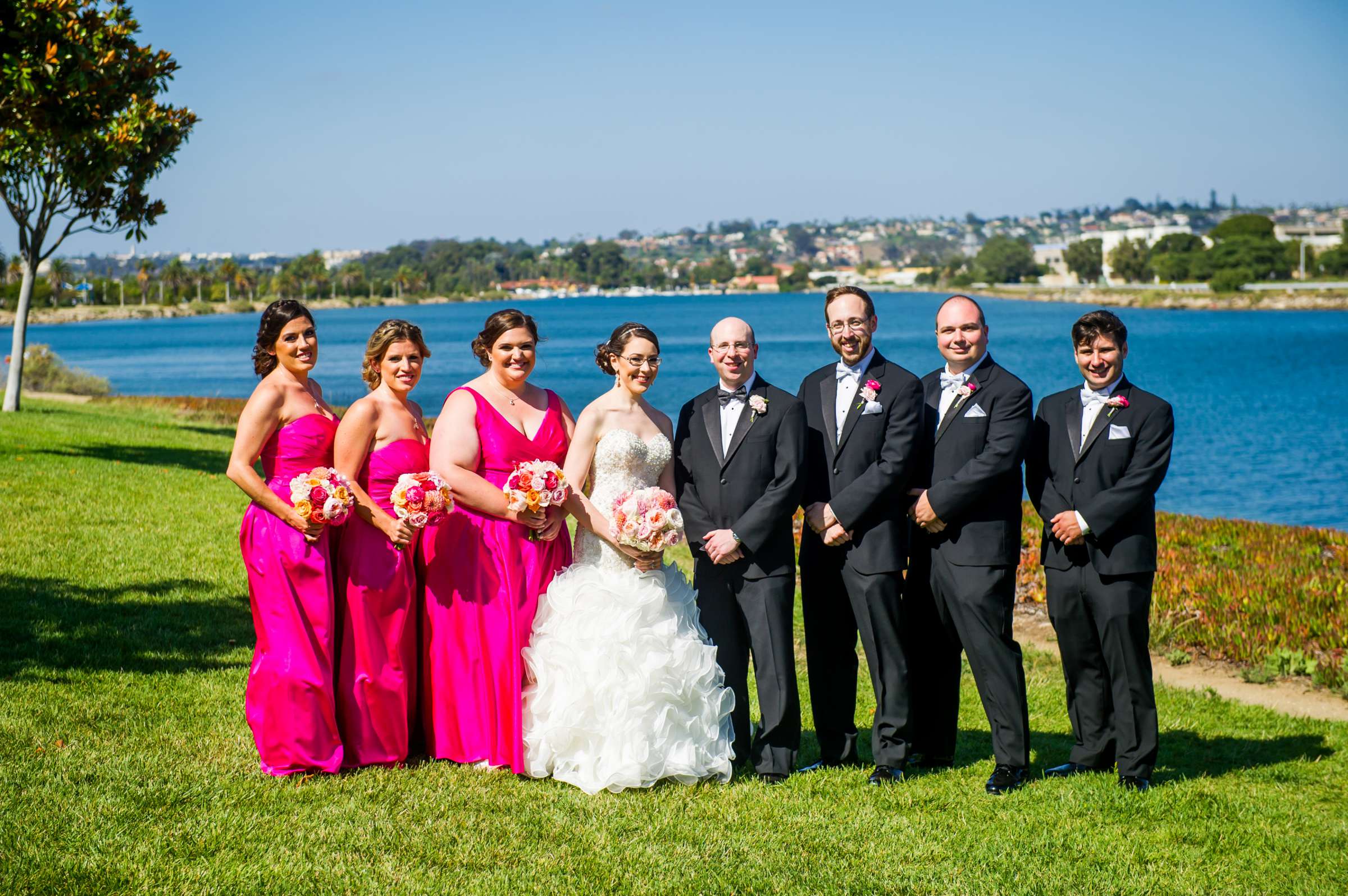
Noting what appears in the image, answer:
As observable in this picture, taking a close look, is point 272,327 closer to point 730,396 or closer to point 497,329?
point 497,329

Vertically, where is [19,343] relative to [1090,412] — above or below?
above

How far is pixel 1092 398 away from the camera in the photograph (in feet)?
21.8

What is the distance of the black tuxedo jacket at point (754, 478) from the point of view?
21.4 feet

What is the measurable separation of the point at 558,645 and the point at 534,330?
186 cm

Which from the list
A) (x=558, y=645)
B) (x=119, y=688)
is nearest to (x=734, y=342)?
(x=558, y=645)

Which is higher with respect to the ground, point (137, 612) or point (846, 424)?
point (846, 424)

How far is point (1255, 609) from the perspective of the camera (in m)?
11.5

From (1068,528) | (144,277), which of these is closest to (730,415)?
(1068,528)

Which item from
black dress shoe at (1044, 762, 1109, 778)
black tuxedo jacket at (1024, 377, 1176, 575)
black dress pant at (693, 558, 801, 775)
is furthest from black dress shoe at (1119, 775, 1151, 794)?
black dress pant at (693, 558, 801, 775)

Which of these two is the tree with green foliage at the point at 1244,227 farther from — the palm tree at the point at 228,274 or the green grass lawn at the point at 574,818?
the green grass lawn at the point at 574,818

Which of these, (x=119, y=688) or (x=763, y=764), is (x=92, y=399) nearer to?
(x=119, y=688)

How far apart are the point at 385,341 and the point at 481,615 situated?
1.67 metres

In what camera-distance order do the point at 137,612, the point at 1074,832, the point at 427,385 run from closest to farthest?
the point at 1074,832 → the point at 137,612 → the point at 427,385

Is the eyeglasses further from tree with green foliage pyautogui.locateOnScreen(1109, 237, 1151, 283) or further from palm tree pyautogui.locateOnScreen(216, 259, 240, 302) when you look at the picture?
tree with green foliage pyautogui.locateOnScreen(1109, 237, 1151, 283)
